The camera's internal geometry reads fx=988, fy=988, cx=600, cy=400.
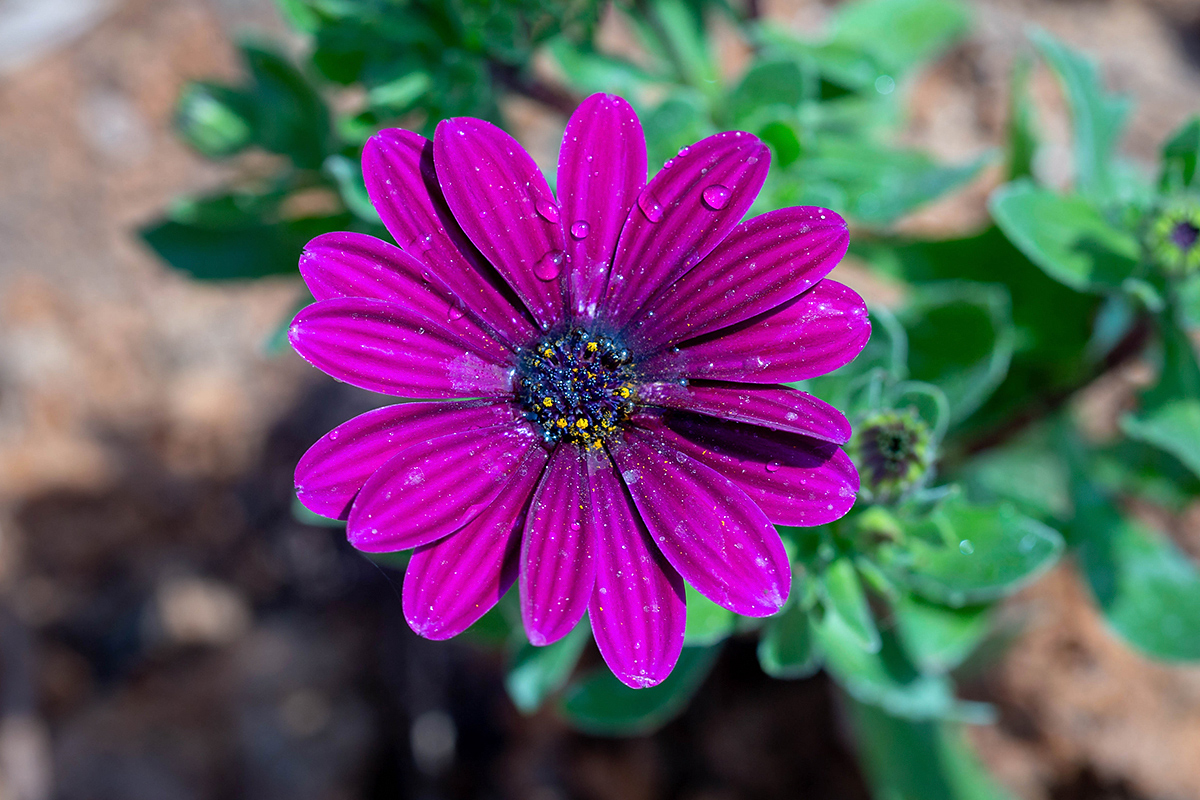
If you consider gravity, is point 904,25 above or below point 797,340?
below

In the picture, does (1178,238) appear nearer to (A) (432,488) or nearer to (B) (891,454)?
(B) (891,454)

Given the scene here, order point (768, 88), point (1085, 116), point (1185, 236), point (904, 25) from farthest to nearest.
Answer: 1. point (904, 25)
2. point (1085, 116)
3. point (768, 88)
4. point (1185, 236)

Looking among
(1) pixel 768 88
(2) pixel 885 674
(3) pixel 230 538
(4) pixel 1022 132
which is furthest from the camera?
(3) pixel 230 538

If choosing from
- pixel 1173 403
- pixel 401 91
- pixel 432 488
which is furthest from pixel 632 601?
pixel 1173 403

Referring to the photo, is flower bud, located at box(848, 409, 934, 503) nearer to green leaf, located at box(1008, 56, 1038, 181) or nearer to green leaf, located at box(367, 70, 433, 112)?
green leaf, located at box(367, 70, 433, 112)

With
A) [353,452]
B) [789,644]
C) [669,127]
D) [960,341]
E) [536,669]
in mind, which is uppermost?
[669,127]

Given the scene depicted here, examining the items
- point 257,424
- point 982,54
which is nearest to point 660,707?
point 257,424

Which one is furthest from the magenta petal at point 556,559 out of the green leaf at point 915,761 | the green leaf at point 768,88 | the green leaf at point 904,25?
the green leaf at point 904,25
